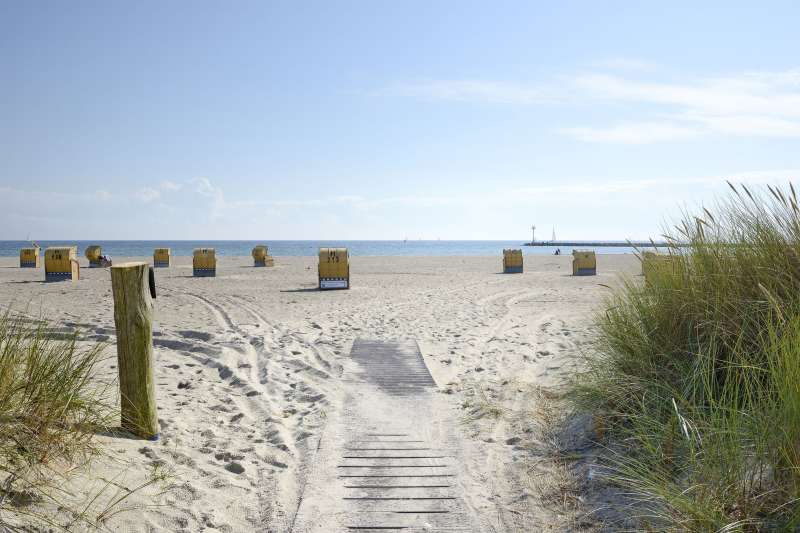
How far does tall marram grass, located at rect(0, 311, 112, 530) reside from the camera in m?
2.56

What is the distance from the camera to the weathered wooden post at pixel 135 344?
11.8 feet

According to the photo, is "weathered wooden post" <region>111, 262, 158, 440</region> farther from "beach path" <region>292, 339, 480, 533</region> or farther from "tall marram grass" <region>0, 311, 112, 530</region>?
"beach path" <region>292, 339, 480, 533</region>

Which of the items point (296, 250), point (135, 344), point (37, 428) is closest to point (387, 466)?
point (135, 344)

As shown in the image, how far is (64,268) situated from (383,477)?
53.3 ft

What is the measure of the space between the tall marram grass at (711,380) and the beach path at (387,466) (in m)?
0.99

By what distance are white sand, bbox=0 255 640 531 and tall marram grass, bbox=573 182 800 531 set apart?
0.62 meters

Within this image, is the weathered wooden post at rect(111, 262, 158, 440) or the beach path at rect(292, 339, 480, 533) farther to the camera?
the weathered wooden post at rect(111, 262, 158, 440)

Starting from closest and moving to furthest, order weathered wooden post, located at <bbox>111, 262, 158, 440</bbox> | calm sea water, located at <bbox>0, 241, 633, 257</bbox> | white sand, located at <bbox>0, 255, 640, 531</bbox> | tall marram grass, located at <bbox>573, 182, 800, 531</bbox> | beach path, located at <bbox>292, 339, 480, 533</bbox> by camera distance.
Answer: tall marram grass, located at <bbox>573, 182, 800, 531</bbox>, beach path, located at <bbox>292, 339, 480, 533</bbox>, white sand, located at <bbox>0, 255, 640, 531</bbox>, weathered wooden post, located at <bbox>111, 262, 158, 440</bbox>, calm sea water, located at <bbox>0, 241, 633, 257</bbox>

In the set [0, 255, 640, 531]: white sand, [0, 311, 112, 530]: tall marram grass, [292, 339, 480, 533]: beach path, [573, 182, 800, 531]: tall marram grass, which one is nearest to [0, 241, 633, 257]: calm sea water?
[0, 255, 640, 531]: white sand

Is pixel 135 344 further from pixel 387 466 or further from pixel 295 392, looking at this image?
pixel 295 392

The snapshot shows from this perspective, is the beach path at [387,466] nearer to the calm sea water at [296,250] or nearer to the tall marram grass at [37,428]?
the tall marram grass at [37,428]

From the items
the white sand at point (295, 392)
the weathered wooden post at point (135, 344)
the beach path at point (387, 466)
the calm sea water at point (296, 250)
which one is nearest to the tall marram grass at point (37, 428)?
the white sand at point (295, 392)

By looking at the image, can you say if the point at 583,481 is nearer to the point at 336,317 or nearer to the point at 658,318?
the point at 658,318

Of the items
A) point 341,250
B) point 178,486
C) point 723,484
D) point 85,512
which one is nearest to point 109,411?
Result: point 178,486
